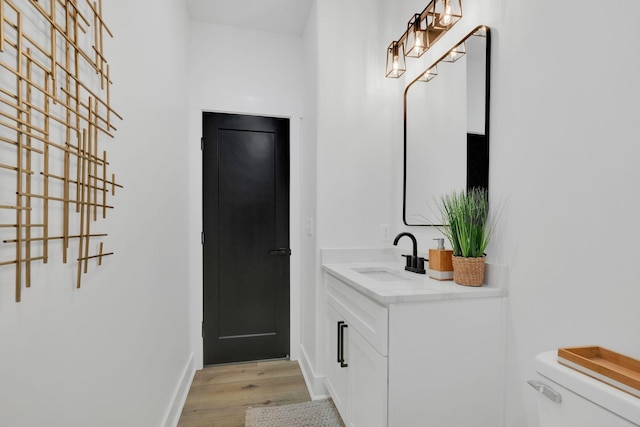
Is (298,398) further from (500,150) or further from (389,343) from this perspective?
(500,150)

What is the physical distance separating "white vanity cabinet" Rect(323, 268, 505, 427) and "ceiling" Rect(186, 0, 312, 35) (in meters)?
2.19

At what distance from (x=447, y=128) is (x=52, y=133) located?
5.34ft

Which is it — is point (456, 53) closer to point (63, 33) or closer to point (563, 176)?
point (563, 176)

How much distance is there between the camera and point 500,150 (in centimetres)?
136

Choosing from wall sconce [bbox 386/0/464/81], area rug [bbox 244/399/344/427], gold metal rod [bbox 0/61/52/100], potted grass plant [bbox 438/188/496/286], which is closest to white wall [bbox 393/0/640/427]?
potted grass plant [bbox 438/188/496/286]

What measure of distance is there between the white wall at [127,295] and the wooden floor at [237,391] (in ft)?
0.63

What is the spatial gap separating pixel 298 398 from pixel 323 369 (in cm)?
26

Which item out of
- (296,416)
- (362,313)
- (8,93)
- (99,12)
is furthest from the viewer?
(296,416)

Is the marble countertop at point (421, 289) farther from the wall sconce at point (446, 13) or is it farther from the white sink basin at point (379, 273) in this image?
the wall sconce at point (446, 13)

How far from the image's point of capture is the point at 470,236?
53.6 inches

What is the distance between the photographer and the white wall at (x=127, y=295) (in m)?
0.69

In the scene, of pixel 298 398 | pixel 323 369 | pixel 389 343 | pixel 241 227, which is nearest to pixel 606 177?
pixel 389 343

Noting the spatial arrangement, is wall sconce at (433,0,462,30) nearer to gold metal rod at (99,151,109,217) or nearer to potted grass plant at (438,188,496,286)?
potted grass plant at (438,188,496,286)

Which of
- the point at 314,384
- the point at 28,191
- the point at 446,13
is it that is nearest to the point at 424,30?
the point at 446,13
